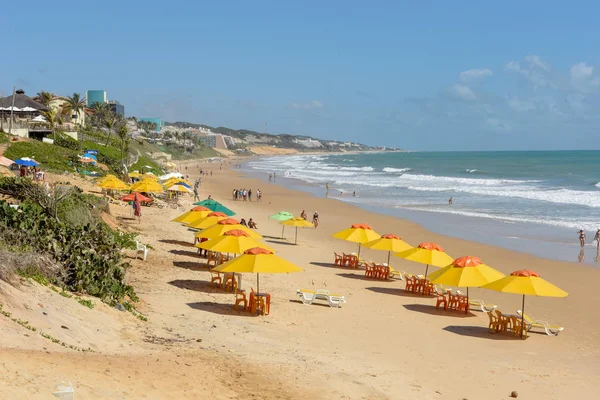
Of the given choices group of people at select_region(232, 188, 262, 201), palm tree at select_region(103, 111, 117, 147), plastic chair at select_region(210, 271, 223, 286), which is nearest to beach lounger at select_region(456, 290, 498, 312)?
plastic chair at select_region(210, 271, 223, 286)

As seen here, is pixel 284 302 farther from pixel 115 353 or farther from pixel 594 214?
pixel 594 214

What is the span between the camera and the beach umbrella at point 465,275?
45.2ft

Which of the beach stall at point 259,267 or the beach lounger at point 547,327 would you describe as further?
the beach lounger at point 547,327

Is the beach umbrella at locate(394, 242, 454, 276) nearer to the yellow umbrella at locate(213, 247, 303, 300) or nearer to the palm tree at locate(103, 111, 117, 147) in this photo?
the yellow umbrella at locate(213, 247, 303, 300)

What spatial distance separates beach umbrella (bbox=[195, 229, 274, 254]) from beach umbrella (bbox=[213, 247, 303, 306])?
1141 mm

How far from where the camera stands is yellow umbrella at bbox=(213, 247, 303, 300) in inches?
507

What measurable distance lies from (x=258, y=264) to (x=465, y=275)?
180 inches

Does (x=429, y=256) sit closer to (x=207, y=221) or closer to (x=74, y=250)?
(x=207, y=221)

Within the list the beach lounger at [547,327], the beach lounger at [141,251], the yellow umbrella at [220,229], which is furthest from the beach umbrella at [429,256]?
the beach lounger at [141,251]

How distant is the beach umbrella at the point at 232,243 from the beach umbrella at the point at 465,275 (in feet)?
13.2

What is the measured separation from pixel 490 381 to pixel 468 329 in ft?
11.8

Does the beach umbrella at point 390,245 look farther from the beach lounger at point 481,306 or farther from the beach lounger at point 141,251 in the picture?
the beach lounger at point 141,251

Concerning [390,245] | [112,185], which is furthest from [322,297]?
[112,185]

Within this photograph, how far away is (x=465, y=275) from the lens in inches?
548
